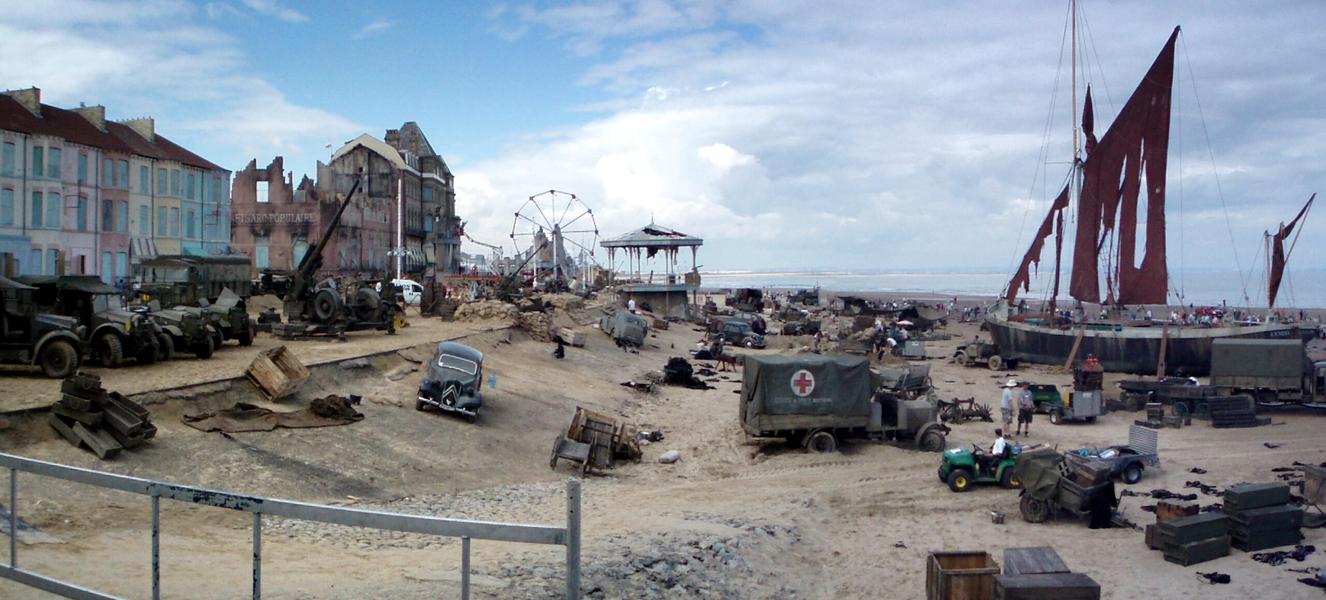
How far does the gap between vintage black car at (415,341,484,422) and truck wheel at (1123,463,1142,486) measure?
14253mm

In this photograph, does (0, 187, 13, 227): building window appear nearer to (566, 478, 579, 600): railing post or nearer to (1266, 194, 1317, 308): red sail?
(566, 478, 579, 600): railing post

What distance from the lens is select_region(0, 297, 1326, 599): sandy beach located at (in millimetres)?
9508

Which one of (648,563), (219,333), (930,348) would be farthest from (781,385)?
(930,348)

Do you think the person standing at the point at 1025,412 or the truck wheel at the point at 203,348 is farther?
the person standing at the point at 1025,412

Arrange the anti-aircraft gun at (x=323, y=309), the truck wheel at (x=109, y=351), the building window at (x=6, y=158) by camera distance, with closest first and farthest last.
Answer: the truck wheel at (x=109, y=351)
the anti-aircraft gun at (x=323, y=309)
the building window at (x=6, y=158)

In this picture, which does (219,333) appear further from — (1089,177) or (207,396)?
(1089,177)

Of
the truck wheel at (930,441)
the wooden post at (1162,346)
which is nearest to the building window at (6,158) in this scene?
the truck wheel at (930,441)

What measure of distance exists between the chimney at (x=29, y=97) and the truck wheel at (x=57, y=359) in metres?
30.3

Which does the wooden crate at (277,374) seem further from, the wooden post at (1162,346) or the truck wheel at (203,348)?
the wooden post at (1162,346)

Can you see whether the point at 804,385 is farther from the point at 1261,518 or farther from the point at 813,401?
the point at 1261,518

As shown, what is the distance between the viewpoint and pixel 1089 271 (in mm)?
48062

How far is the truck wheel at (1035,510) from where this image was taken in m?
15.2

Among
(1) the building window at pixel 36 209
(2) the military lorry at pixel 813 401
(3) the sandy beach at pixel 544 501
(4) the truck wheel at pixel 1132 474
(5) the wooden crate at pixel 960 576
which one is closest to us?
(3) the sandy beach at pixel 544 501

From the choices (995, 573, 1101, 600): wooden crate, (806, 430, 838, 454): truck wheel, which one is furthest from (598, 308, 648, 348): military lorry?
(995, 573, 1101, 600): wooden crate
